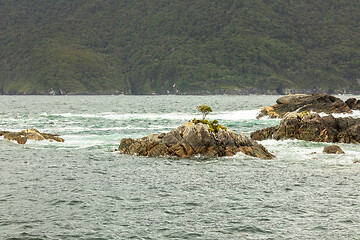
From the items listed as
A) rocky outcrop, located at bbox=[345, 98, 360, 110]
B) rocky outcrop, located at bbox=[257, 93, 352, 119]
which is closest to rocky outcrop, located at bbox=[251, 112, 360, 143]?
rocky outcrop, located at bbox=[257, 93, 352, 119]

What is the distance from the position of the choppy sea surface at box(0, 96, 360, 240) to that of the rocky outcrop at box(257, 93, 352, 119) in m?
45.2

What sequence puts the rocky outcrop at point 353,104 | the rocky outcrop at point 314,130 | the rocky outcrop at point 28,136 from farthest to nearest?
1. the rocky outcrop at point 353,104
2. the rocky outcrop at point 28,136
3. the rocky outcrop at point 314,130

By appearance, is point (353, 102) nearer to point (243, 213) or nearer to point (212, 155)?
point (212, 155)

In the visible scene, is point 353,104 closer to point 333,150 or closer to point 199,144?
point 333,150

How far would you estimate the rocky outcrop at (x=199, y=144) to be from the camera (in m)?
44.3

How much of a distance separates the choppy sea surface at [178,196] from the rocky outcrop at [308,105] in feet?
148

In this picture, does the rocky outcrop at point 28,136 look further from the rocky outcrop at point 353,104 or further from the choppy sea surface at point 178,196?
the rocky outcrop at point 353,104

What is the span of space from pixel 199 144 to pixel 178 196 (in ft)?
50.5

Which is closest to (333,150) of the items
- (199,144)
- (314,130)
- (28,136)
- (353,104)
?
(314,130)

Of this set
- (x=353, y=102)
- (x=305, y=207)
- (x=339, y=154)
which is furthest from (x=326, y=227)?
(x=353, y=102)

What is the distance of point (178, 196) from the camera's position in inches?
1160

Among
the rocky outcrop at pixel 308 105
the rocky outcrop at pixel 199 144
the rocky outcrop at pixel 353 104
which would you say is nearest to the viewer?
the rocky outcrop at pixel 199 144

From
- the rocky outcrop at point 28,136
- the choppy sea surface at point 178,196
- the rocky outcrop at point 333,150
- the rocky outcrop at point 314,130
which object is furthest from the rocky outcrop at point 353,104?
the rocky outcrop at point 28,136

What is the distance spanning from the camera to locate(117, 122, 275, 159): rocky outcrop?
145ft
